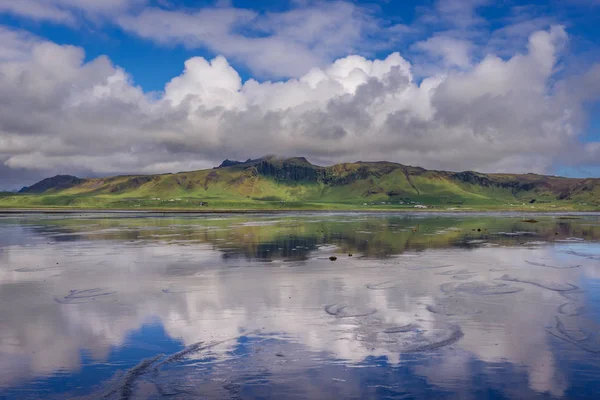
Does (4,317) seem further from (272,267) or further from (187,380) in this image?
(272,267)

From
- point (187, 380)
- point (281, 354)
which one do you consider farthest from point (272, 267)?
point (187, 380)

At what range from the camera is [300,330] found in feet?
64.8

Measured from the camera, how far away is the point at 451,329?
779 inches

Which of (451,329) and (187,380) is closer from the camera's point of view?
(187,380)

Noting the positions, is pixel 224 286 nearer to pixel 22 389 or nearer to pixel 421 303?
pixel 421 303

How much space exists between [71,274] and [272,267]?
49.2 ft

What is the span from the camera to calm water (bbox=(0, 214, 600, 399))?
1409 centimetres

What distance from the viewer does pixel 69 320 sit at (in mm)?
21484

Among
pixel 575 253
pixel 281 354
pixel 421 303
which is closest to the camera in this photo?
pixel 281 354

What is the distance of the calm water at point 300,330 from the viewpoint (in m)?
14.1

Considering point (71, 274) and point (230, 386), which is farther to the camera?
point (71, 274)

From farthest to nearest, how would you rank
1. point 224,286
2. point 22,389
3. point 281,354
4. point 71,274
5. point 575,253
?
point 575,253, point 71,274, point 224,286, point 281,354, point 22,389

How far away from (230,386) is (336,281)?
59.4 feet

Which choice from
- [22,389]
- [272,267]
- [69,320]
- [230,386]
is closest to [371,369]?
[230,386]
